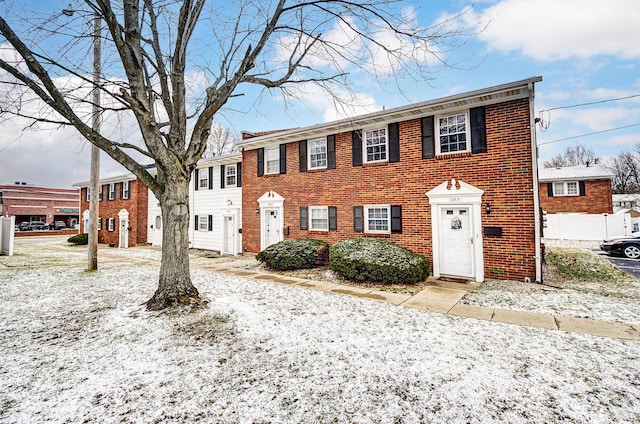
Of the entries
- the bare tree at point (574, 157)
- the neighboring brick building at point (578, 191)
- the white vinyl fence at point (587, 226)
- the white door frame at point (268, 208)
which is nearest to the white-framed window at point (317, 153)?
the white door frame at point (268, 208)

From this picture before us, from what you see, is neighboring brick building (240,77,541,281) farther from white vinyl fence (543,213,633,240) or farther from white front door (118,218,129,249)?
white vinyl fence (543,213,633,240)

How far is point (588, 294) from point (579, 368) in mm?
4722

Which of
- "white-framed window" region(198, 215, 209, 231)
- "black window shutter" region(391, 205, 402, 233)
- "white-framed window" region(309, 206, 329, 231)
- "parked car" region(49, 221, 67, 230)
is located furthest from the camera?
"parked car" region(49, 221, 67, 230)

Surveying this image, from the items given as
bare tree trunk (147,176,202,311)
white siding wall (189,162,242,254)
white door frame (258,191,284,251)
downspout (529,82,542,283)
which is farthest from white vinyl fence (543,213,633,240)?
bare tree trunk (147,176,202,311)

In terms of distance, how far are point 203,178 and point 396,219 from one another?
12.1 m

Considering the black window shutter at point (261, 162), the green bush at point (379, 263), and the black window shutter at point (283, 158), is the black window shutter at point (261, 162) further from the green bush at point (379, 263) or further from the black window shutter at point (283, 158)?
the green bush at point (379, 263)

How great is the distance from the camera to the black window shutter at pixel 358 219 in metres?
10.8

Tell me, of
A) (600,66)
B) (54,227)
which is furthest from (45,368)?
(54,227)

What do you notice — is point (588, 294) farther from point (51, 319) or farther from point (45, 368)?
point (51, 319)

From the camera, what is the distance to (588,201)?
22484 mm

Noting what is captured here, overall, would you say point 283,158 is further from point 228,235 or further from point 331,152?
point 228,235

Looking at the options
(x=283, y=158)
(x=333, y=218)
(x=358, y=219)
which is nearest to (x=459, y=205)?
(x=358, y=219)

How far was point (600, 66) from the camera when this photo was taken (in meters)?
11.9

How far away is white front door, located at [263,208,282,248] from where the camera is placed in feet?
44.1
